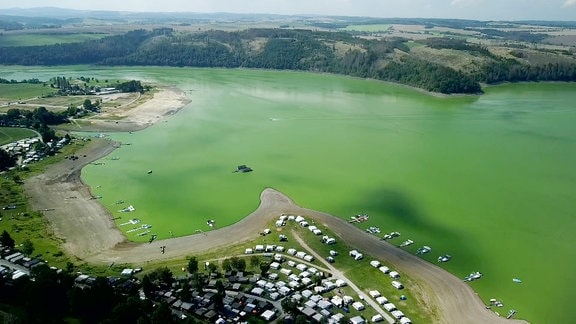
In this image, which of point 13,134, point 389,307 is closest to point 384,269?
point 389,307

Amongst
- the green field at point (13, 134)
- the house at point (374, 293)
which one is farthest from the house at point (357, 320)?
the green field at point (13, 134)

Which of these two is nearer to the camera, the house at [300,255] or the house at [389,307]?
the house at [389,307]

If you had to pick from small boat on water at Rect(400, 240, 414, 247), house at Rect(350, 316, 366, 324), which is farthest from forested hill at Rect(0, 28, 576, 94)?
house at Rect(350, 316, 366, 324)

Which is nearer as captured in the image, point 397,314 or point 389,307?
point 397,314

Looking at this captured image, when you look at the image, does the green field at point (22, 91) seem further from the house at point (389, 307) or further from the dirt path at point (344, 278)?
the house at point (389, 307)

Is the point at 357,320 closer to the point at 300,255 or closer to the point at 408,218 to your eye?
the point at 300,255

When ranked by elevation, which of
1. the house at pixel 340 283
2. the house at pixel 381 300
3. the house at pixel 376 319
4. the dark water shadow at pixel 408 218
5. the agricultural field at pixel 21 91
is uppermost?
the agricultural field at pixel 21 91
